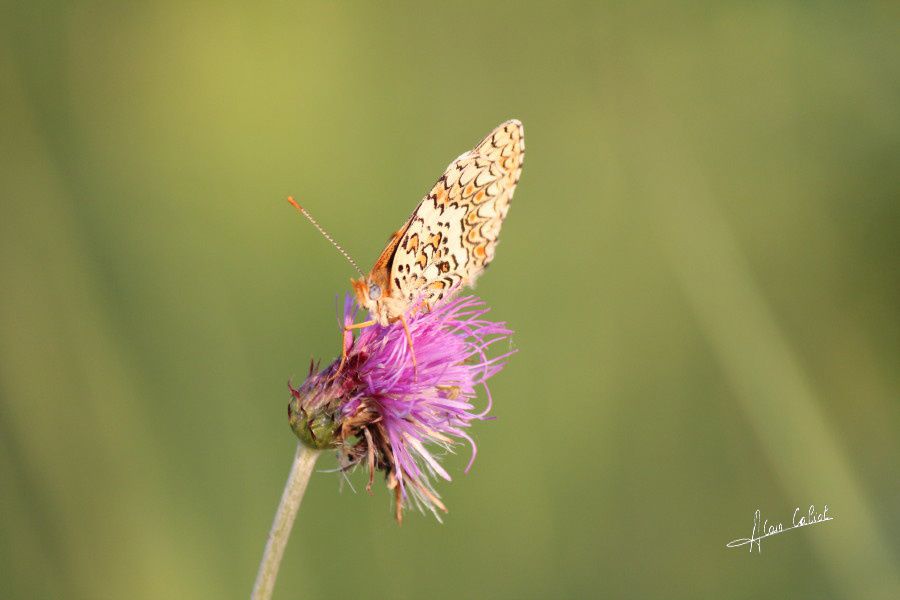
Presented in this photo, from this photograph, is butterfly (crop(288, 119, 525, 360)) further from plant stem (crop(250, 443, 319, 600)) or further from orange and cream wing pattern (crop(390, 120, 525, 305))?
plant stem (crop(250, 443, 319, 600))

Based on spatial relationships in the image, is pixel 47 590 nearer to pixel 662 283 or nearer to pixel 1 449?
pixel 1 449

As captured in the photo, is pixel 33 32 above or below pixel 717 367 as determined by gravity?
above

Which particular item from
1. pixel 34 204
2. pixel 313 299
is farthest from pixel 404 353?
pixel 34 204

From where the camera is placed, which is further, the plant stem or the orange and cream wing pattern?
the orange and cream wing pattern
